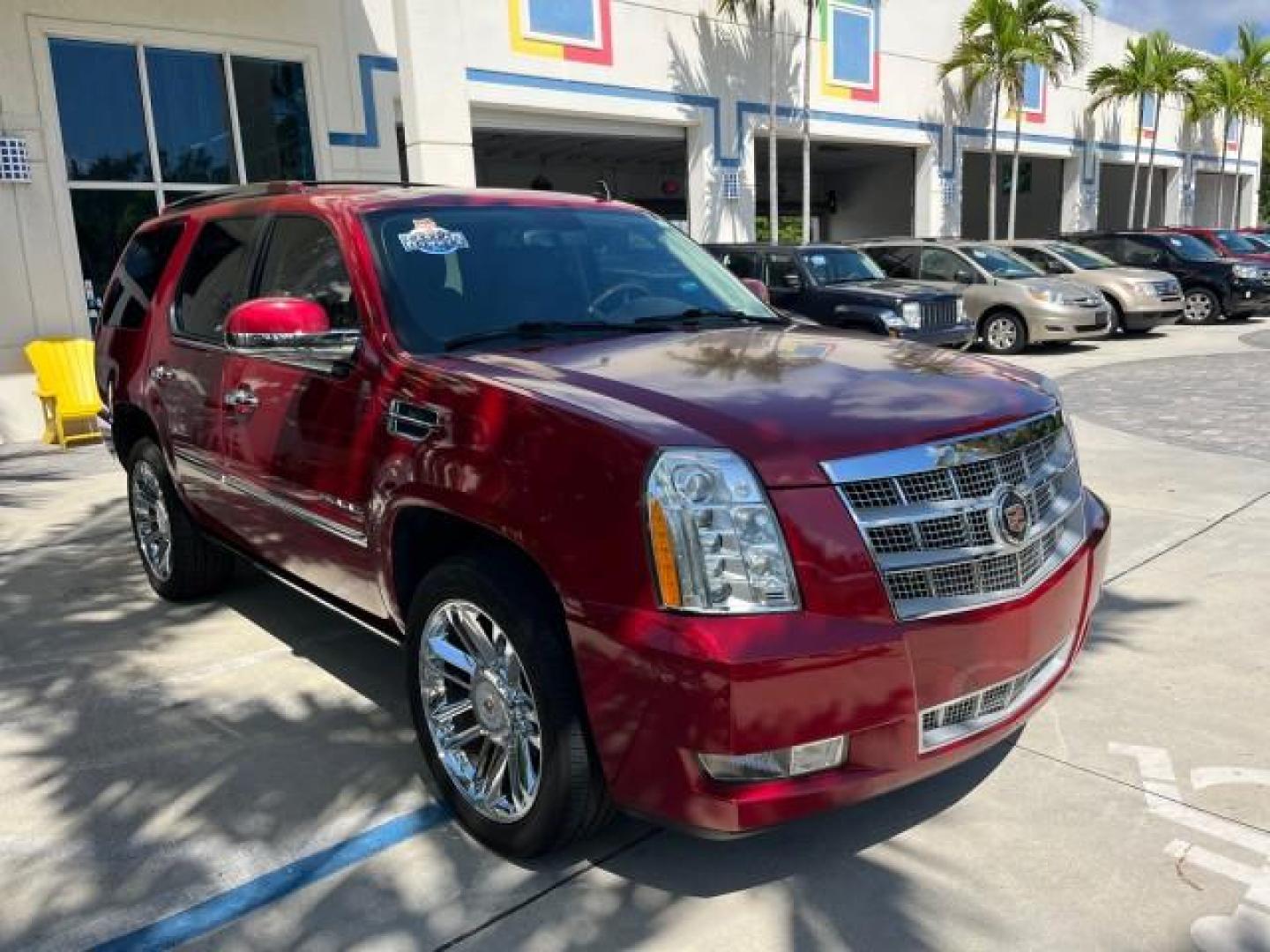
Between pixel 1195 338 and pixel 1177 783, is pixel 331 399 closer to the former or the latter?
pixel 1177 783

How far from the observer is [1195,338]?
54.7 feet

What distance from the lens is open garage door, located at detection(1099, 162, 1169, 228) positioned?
1400 inches

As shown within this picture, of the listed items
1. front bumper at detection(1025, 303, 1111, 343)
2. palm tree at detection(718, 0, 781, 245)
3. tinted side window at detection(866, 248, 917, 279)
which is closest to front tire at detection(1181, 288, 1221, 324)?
front bumper at detection(1025, 303, 1111, 343)

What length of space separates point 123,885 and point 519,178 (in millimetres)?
33281

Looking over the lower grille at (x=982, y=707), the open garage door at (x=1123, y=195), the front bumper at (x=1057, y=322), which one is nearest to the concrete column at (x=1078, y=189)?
the open garage door at (x=1123, y=195)

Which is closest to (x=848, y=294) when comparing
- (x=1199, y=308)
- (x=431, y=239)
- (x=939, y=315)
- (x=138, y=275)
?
(x=939, y=315)

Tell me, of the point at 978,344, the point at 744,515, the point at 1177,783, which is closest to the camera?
the point at 744,515

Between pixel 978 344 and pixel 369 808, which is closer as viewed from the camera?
pixel 369 808


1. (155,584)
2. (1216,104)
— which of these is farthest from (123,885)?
(1216,104)

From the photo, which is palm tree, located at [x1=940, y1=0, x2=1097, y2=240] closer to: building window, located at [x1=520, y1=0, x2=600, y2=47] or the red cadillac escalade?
building window, located at [x1=520, y1=0, x2=600, y2=47]

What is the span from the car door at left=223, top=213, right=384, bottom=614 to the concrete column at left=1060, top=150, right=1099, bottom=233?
29395 mm

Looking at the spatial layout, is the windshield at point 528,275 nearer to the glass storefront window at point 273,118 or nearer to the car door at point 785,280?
the car door at point 785,280

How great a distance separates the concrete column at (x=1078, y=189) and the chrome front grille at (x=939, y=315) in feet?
63.4

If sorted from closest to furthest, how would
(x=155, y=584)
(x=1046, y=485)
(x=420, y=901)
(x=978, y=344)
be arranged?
(x=420, y=901)
(x=1046, y=485)
(x=155, y=584)
(x=978, y=344)
